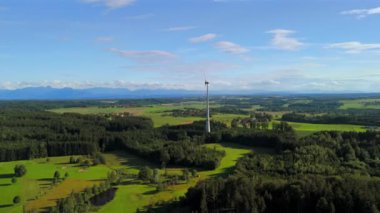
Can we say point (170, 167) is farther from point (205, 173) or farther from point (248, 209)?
point (248, 209)

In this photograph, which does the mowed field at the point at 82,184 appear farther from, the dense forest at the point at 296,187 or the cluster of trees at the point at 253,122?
the cluster of trees at the point at 253,122

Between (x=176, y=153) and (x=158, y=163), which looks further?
(x=176, y=153)

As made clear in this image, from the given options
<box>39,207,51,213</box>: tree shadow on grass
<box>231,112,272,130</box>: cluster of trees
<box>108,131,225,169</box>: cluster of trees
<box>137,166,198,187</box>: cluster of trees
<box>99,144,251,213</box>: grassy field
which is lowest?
<box>39,207,51,213</box>: tree shadow on grass

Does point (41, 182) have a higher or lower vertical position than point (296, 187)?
lower

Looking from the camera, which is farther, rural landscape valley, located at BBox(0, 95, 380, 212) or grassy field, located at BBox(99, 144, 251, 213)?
grassy field, located at BBox(99, 144, 251, 213)

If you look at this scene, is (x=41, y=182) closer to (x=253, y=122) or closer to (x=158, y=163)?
(x=158, y=163)

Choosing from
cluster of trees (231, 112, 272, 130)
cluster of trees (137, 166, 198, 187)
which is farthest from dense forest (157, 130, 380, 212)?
cluster of trees (231, 112, 272, 130)

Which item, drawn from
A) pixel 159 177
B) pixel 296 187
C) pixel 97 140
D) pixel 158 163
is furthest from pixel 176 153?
pixel 296 187

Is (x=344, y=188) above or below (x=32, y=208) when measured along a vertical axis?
above

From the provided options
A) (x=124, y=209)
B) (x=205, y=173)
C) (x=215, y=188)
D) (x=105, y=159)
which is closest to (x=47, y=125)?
(x=105, y=159)

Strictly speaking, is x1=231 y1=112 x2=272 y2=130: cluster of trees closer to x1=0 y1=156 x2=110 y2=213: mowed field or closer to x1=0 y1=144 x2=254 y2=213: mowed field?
x1=0 y1=144 x2=254 y2=213: mowed field

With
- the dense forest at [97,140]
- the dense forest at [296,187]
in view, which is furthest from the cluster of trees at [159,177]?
the dense forest at [296,187]
